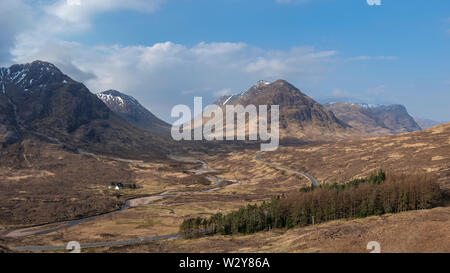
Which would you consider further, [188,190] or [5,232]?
[188,190]

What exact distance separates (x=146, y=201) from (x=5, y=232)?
66.8m

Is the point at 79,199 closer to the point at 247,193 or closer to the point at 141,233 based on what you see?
the point at 141,233

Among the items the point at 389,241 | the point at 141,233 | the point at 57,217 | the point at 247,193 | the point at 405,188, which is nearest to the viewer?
the point at 389,241

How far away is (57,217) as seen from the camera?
5202 inches

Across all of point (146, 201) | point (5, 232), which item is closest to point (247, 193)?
point (146, 201)

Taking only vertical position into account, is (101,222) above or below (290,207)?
→ below

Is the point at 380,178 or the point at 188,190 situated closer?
the point at 380,178

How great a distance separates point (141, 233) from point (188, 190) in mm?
91965
